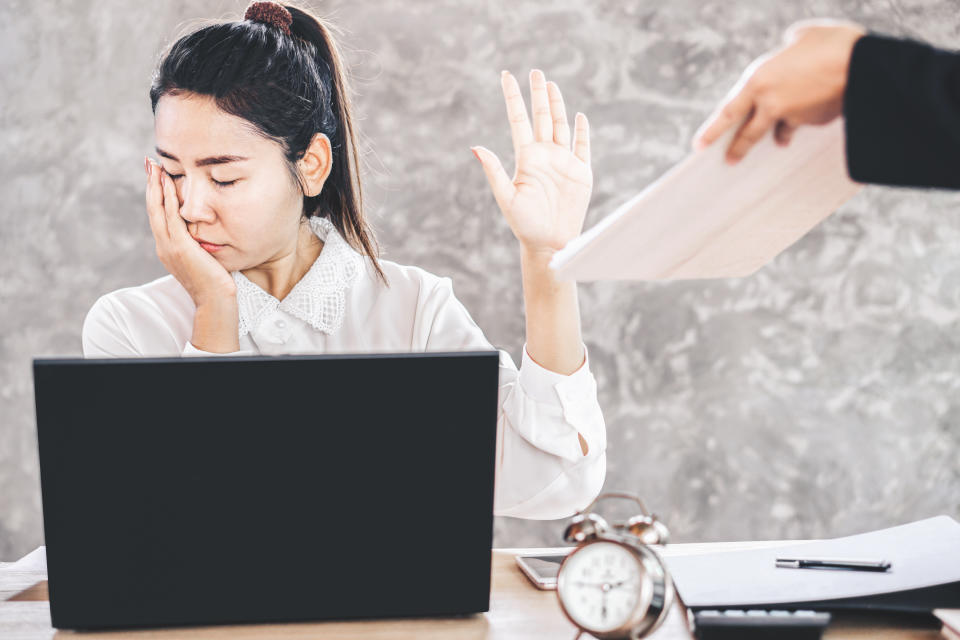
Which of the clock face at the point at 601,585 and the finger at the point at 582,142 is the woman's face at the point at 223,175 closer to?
the finger at the point at 582,142

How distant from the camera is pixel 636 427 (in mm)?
2941

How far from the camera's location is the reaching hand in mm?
786

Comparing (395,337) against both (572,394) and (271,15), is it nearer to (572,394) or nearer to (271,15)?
(572,394)

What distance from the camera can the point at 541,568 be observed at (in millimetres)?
1117

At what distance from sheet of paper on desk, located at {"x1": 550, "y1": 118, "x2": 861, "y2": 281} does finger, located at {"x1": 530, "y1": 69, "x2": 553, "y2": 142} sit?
0.38 metres

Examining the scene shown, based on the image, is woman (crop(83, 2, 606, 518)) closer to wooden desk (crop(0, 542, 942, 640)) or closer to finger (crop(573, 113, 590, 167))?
finger (crop(573, 113, 590, 167))

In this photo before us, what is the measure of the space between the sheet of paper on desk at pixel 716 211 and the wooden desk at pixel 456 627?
0.37 m

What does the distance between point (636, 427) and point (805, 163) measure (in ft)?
7.05

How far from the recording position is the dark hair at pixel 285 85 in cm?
146

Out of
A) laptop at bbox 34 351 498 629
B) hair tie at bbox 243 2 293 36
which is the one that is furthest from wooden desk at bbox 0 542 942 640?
hair tie at bbox 243 2 293 36

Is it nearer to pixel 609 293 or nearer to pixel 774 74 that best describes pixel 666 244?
pixel 774 74

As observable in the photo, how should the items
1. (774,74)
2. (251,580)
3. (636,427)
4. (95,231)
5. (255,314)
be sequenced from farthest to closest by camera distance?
(636,427) → (95,231) → (255,314) → (251,580) → (774,74)

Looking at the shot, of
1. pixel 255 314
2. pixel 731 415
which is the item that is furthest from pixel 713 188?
pixel 731 415

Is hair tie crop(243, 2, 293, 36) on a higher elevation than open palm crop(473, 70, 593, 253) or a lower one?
higher
